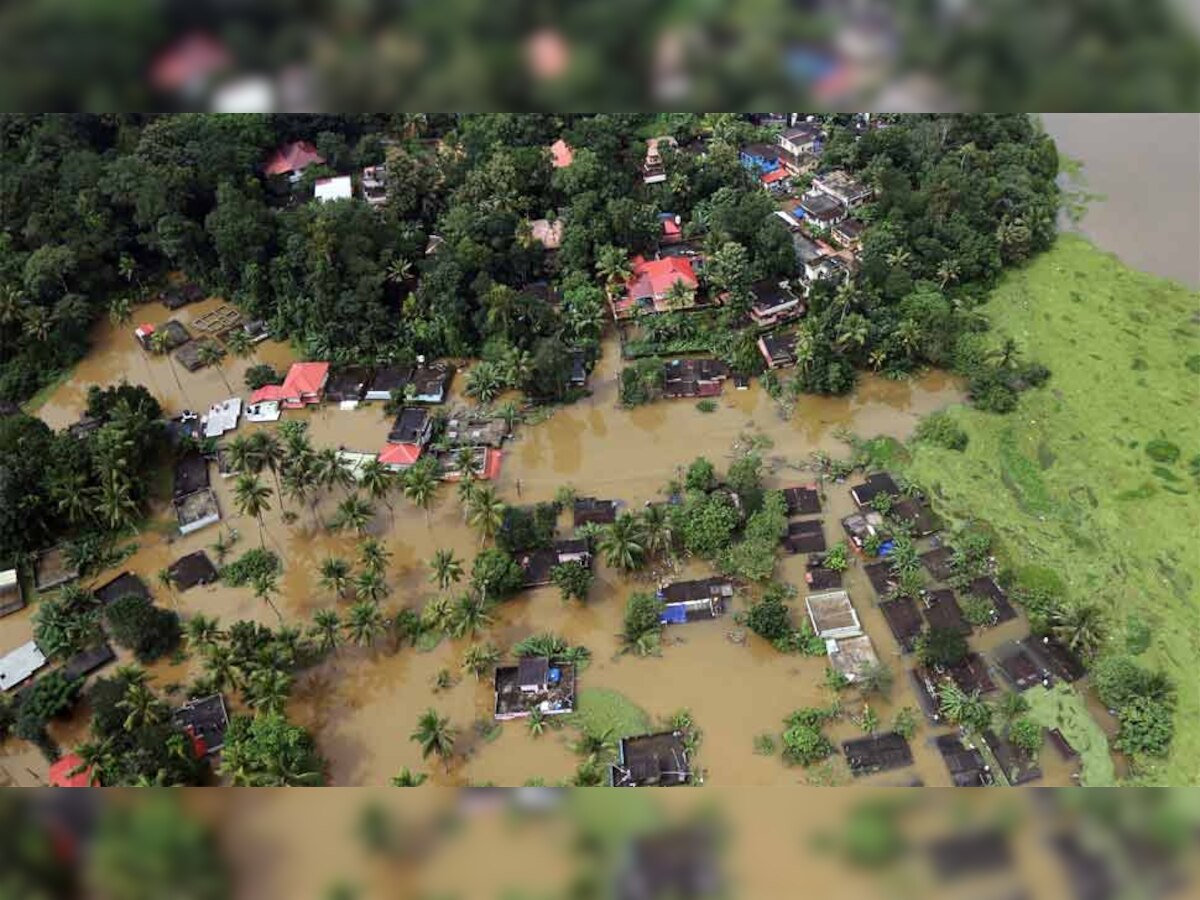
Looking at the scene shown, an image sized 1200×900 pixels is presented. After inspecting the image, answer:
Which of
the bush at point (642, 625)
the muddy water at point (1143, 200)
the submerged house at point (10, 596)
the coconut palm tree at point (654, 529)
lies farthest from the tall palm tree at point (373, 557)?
the muddy water at point (1143, 200)

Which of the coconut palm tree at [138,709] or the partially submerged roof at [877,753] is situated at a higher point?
the coconut palm tree at [138,709]

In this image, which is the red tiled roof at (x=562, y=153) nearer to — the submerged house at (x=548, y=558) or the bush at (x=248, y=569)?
the submerged house at (x=548, y=558)

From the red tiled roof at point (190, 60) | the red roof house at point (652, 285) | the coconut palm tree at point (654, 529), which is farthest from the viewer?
the red roof house at point (652, 285)

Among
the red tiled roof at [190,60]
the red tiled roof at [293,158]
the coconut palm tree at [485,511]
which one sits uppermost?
the red tiled roof at [293,158]

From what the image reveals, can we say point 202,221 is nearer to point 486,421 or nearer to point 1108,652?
point 486,421

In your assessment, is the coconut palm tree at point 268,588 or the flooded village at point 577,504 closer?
the flooded village at point 577,504

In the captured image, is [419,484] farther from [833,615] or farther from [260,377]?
[833,615]

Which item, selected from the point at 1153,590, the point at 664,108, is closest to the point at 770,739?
the point at 1153,590
